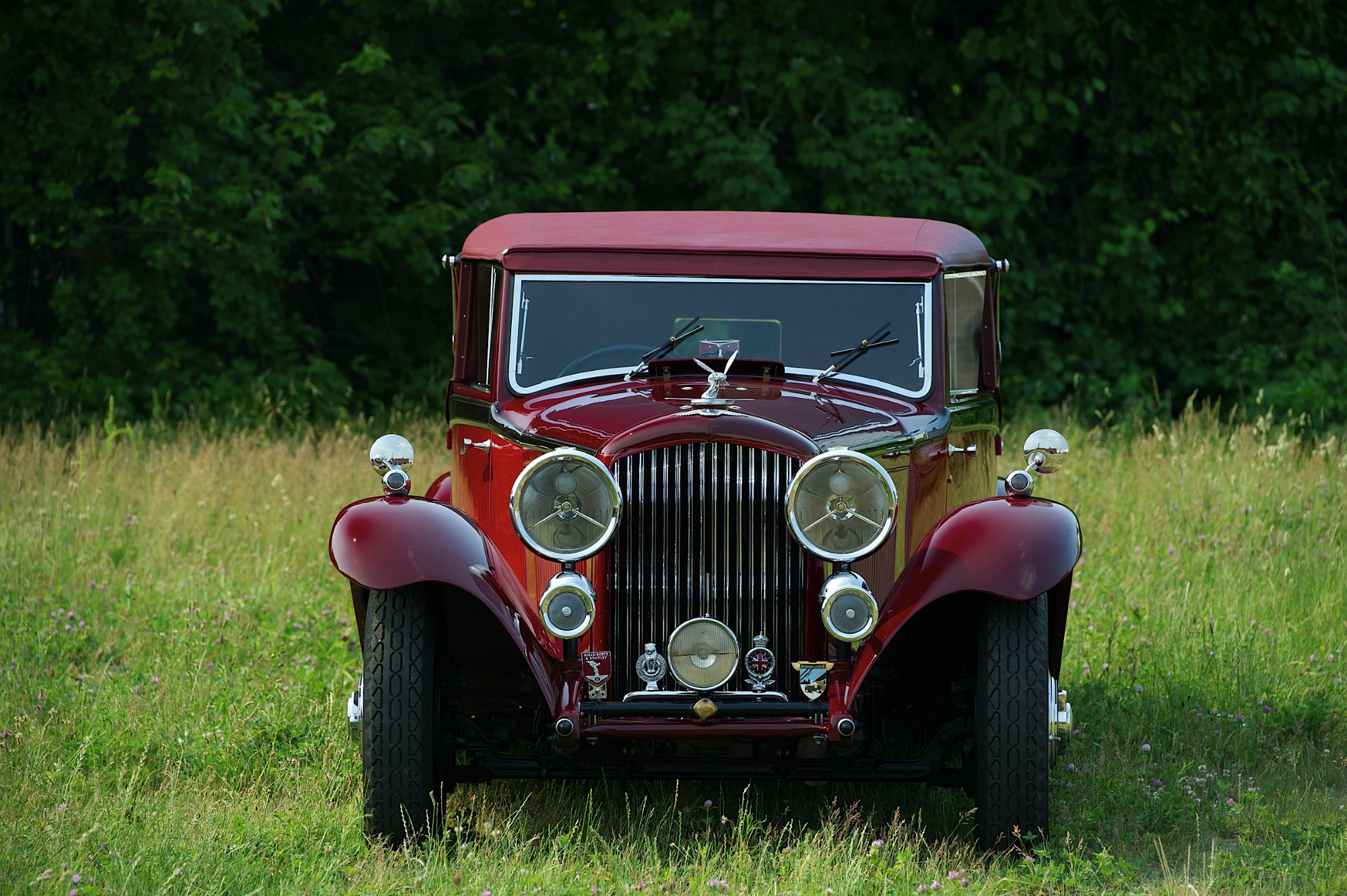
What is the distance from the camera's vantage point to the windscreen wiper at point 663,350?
4336 millimetres

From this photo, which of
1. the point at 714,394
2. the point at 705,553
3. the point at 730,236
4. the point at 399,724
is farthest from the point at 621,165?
the point at 399,724

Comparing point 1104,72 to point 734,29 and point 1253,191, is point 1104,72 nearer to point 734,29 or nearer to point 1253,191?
point 1253,191

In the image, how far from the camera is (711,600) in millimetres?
3807

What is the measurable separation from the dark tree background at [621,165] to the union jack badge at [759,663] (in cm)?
779

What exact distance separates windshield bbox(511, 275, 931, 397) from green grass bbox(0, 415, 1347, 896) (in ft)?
4.58

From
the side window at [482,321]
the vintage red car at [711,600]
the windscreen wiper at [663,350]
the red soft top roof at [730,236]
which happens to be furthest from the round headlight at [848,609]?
the side window at [482,321]

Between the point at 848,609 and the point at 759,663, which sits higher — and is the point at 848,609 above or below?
above

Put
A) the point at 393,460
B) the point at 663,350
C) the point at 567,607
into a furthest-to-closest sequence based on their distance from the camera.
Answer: the point at 663,350 → the point at 393,460 → the point at 567,607

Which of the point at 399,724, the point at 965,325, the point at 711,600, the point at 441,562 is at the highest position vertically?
the point at 965,325

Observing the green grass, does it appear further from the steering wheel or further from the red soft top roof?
the red soft top roof

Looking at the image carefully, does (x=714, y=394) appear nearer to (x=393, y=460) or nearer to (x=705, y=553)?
(x=705, y=553)

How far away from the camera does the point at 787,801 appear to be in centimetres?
442

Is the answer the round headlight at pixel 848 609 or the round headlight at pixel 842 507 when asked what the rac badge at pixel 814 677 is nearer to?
the round headlight at pixel 848 609

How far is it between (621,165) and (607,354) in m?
9.01
